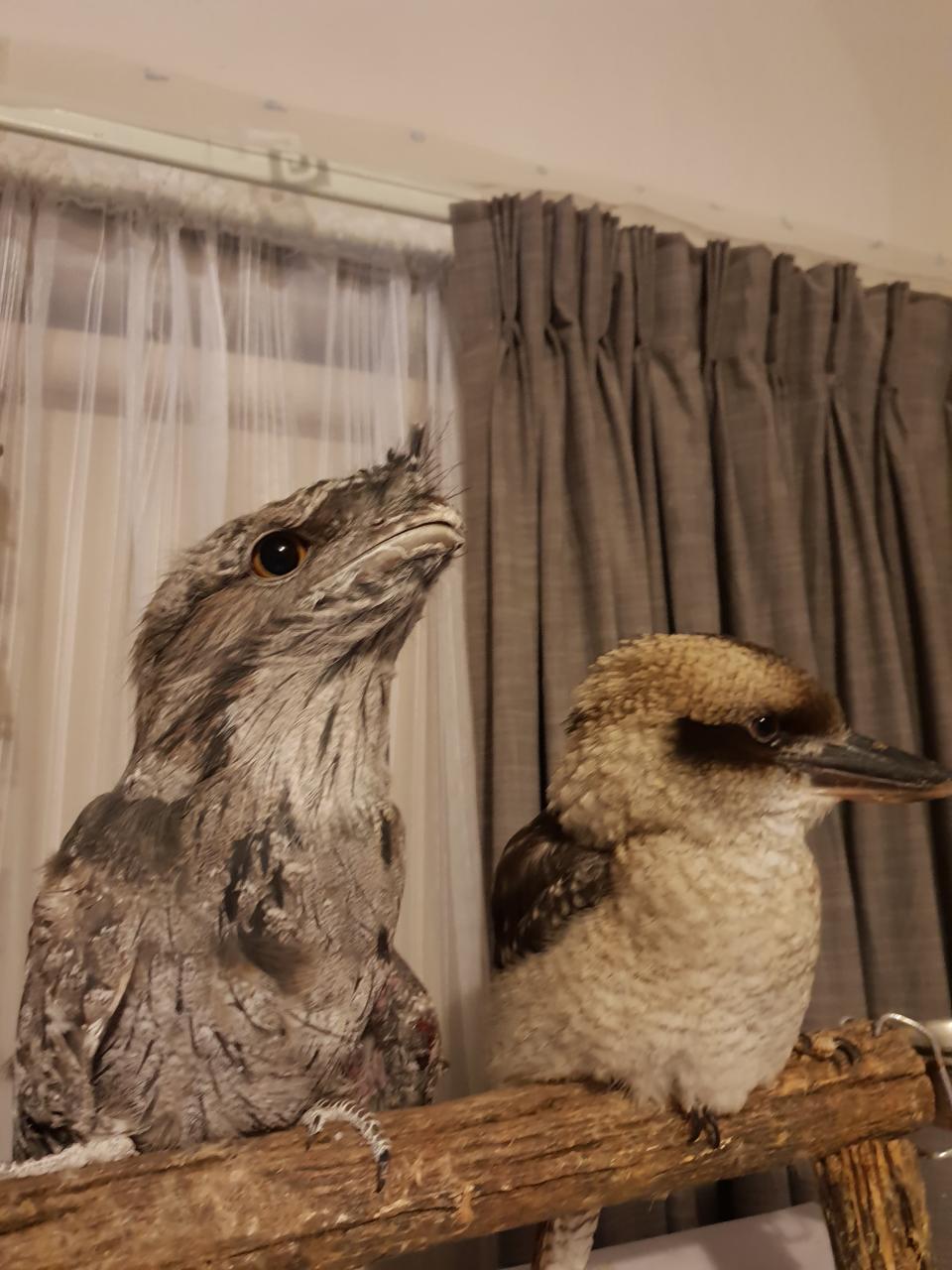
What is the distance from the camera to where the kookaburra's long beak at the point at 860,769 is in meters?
0.67

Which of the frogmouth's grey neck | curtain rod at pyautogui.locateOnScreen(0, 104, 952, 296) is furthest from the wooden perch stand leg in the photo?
curtain rod at pyautogui.locateOnScreen(0, 104, 952, 296)

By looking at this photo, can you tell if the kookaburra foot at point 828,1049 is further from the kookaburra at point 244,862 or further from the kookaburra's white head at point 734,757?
the kookaburra at point 244,862

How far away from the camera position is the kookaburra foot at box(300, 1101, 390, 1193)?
0.57m

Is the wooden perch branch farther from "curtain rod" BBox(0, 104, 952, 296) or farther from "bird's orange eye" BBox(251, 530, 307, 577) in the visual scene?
"curtain rod" BBox(0, 104, 952, 296)

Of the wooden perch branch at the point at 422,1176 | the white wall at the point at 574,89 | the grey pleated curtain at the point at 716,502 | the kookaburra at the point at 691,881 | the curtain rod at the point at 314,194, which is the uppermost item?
the white wall at the point at 574,89

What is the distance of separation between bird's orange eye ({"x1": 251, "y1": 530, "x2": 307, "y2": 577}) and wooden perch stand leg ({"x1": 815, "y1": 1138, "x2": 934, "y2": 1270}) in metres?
0.66

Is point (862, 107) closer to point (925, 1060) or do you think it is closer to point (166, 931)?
point (925, 1060)

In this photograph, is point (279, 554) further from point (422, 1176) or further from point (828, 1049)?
point (828, 1049)

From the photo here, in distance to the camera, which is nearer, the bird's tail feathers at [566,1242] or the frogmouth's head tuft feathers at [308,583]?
the frogmouth's head tuft feathers at [308,583]

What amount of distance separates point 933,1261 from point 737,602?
764 millimetres

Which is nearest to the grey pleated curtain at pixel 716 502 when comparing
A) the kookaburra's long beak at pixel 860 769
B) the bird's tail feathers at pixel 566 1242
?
the bird's tail feathers at pixel 566 1242

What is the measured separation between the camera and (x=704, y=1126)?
0.68 meters

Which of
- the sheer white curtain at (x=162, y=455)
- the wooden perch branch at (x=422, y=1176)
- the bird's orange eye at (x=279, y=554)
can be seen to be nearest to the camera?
the wooden perch branch at (x=422, y=1176)

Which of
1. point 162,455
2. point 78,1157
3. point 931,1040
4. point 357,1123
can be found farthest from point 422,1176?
point 162,455
